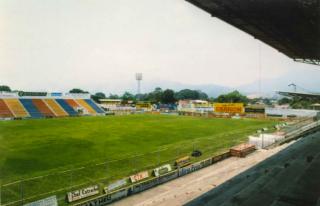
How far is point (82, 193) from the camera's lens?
56.2ft

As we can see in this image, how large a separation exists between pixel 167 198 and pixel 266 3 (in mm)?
11991

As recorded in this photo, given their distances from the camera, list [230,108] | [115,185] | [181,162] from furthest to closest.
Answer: [230,108] → [181,162] → [115,185]

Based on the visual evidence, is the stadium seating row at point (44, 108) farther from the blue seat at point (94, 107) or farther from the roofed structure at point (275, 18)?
the roofed structure at point (275, 18)

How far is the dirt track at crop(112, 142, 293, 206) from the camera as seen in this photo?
17.4 metres

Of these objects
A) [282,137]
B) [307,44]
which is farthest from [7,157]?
[282,137]

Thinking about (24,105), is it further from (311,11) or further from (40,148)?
(311,11)

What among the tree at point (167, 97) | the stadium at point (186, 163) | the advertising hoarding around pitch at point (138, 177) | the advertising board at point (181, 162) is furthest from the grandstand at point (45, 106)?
the tree at point (167, 97)

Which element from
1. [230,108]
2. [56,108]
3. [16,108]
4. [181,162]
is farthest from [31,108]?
[181,162]

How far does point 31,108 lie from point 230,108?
183 ft

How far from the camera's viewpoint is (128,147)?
3272 cm

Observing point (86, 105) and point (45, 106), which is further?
point (86, 105)

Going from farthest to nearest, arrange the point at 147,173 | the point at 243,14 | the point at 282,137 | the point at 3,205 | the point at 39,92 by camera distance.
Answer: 1. the point at 39,92
2. the point at 282,137
3. the point at 147,173
4. the point at 3,205
5. the point at 243,14

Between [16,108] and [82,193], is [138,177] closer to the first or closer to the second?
[82,193]

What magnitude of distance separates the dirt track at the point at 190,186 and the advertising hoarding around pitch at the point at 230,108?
209 ft
